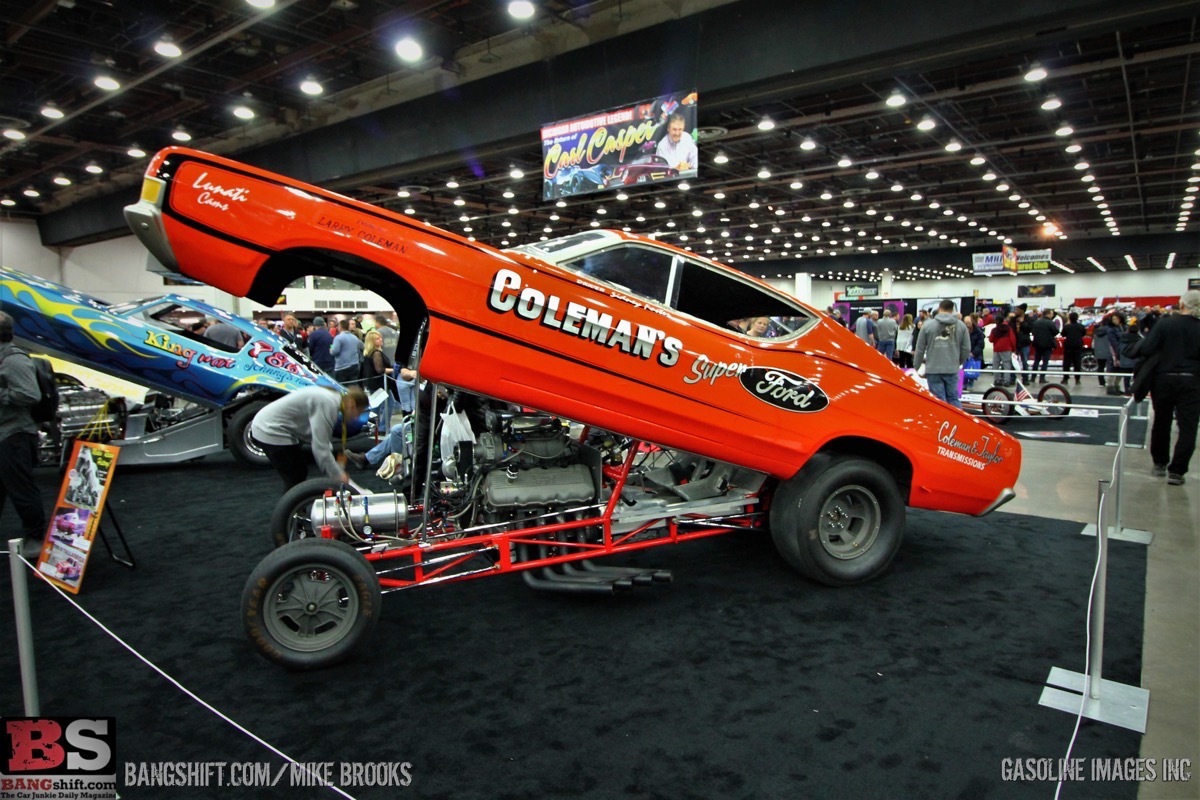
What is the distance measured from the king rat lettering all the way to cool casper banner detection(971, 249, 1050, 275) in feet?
84.1

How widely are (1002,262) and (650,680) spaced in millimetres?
26410

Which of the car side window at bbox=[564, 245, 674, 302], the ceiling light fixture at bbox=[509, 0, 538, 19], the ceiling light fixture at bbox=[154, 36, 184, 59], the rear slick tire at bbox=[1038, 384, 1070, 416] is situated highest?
the ceiling light fixture at bbox=[154, 36, 184, 59]

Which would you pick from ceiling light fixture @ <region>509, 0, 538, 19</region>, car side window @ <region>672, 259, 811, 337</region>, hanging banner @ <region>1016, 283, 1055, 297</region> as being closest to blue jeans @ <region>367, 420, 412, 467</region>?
car side window @ <region>672, 259, 811, 337</region>

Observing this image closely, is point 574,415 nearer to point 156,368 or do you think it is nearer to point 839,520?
point 839,520

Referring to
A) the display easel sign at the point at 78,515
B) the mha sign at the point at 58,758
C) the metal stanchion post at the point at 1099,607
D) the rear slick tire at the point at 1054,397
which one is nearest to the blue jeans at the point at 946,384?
the rear slick tire at the point at 1054,397

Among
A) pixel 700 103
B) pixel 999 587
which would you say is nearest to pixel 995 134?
pixel 700 103

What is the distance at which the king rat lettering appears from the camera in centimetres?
328

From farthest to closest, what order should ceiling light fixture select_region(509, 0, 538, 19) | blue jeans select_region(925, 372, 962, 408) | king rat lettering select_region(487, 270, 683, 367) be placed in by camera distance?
blue jeans select_region(925, 372, 962, 408), ceiling light fixture select_region(509, 0, 538, 19), king rat lettering select_region(487, 270, 683, 367)

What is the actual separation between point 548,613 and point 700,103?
690cm

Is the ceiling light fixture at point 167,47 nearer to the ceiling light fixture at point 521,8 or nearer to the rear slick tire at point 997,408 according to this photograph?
the ceiling light fixture at point 521,8

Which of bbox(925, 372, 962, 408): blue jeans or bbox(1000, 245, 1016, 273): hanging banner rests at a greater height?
bbox(1000, 245, 1016, 273): hanging banner

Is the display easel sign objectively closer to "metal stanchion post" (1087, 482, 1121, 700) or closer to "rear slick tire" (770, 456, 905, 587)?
"rear slick tire" (770, 456, 905, 587)

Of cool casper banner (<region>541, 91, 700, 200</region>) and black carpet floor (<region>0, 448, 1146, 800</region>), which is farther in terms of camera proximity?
cool casper banner (<region>541, 91, 700, 200</region>)

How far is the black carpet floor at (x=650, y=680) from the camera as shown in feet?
8.29
